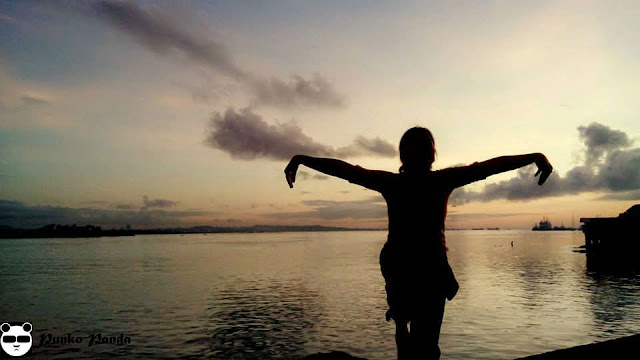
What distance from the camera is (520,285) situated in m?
43.4

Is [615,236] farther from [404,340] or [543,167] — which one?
[404,340]

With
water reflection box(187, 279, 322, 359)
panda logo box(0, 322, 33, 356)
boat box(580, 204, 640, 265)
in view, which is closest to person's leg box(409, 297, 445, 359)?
water reflection box(187, 279, 322, 359)

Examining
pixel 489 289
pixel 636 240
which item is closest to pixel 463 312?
pixel 489 289

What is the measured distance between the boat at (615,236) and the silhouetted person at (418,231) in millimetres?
59048

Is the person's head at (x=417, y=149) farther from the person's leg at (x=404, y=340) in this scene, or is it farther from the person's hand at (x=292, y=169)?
the person's leg at (x=404, y=340)

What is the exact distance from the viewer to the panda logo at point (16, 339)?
22214 millimetres

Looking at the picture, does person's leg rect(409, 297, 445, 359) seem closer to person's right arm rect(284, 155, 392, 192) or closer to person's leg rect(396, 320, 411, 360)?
person's leg rect(396, 320, 411, 360)


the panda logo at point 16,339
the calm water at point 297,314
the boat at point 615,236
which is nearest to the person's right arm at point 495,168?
the calm water at point 297,314

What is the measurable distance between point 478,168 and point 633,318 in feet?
99.8

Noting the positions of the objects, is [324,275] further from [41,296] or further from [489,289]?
[41,296]

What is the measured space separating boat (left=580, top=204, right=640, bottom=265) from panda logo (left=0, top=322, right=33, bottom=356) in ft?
189

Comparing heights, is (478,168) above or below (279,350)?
above

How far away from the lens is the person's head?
3160 millimetres

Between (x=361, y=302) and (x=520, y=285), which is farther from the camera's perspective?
(x=520, y=285)
